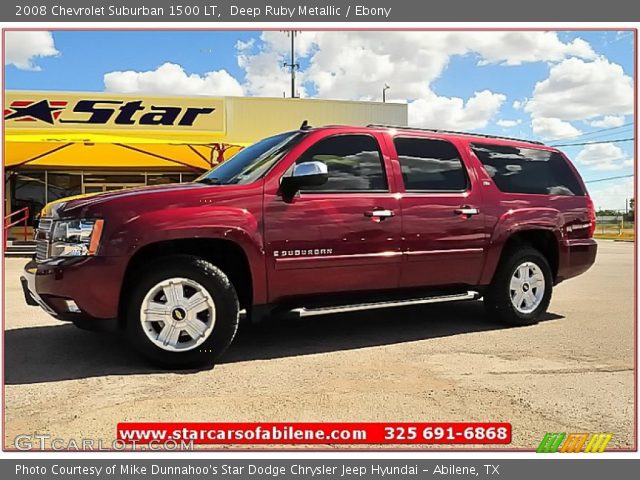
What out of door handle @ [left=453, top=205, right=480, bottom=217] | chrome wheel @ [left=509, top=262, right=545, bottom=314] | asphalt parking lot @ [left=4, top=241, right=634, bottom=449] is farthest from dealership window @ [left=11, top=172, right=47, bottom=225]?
chrome wheel @ [left=509, top=262, right=545, bottom=314]

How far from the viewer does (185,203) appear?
12.9ft

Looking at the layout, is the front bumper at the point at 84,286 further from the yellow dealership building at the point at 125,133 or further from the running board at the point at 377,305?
the yellow dealership building at the point at 125,133

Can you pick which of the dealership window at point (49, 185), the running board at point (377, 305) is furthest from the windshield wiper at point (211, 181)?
the dealership window at point (49, 185)

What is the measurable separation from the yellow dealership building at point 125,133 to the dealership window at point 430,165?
39.8 ft

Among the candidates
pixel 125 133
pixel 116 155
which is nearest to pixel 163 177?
pixel 116 155

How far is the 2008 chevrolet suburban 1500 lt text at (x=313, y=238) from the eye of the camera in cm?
382

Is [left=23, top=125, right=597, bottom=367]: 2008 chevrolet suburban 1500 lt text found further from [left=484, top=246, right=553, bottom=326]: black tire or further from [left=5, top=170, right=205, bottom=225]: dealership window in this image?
[left=5, top=170, right=205, bottom=225]: dealership window

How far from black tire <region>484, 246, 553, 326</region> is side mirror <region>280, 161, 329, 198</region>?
2.17 m

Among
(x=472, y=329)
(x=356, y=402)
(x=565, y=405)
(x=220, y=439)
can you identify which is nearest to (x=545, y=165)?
(x=472, y=329)

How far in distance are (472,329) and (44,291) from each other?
12.2 feet

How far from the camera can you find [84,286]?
3.75m

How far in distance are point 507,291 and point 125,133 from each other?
54.2 feet

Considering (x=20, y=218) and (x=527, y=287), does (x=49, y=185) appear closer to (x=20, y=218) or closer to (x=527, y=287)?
(x=20, y=218)

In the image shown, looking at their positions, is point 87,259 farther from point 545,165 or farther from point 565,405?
point 545,165
